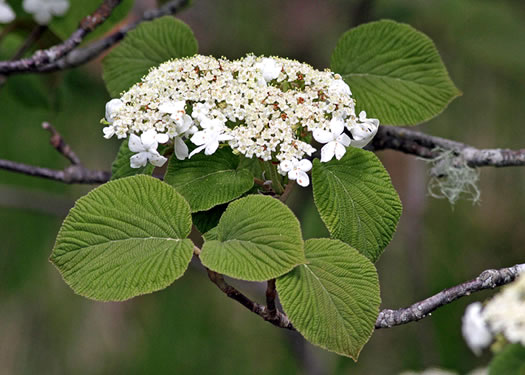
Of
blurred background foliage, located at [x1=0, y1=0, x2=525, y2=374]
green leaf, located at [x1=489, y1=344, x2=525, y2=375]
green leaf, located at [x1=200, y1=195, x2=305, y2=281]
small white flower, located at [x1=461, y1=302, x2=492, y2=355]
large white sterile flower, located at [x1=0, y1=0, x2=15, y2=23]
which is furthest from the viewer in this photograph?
blurred background foliage, located at [x1=0, y1=0, x2=525, y2=374]

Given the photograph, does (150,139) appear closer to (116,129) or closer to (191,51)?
(116,129)

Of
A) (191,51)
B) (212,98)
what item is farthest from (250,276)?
(191,51)

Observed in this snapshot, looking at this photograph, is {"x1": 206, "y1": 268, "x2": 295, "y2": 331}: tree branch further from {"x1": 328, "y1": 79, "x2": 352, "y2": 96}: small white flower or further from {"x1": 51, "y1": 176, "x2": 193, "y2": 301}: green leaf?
{"x1": 328, "y1": 79, "x2": 352, "y2": 96}: small white flower

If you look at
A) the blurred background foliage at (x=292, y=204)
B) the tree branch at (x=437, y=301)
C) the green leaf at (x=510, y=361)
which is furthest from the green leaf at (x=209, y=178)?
the blurred background foliage at (x=292, y=204)

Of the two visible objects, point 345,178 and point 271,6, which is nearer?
point 345,178

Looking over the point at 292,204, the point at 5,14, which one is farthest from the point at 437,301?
the point at 292,204

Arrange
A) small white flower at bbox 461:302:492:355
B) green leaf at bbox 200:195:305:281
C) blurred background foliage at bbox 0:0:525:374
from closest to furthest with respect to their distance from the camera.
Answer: green leaf at bbox 200:195:305:281 → small white flower at bbox 461:302:492:355 → blurred background foliage at bbox 0:0:525:374

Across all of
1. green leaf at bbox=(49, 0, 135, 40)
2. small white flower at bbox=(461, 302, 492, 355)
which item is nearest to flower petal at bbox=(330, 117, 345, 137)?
small white flower at bbox=(461, 302, 492, 355)
